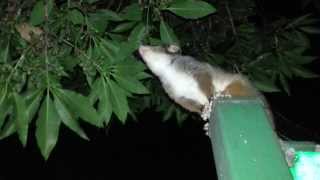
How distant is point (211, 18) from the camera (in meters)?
2.53

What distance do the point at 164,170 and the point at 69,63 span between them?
10.3 ft

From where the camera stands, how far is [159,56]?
1077 mm

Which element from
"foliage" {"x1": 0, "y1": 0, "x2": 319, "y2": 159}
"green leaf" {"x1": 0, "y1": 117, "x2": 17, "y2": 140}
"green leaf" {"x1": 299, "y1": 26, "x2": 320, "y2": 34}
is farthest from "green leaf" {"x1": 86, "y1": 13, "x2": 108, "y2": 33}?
"green leaf" {"x1": 299, "y1": 26, "x2": 320, "y2": 34}

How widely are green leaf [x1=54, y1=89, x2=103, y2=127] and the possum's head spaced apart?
31 centimetres

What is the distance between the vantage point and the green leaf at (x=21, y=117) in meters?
1.37

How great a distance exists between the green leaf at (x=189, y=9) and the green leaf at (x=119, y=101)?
269mm

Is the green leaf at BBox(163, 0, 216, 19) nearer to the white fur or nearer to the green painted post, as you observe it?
the white fur

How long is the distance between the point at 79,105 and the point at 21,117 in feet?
0.48

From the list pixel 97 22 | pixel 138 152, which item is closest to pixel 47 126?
pixel 97 22

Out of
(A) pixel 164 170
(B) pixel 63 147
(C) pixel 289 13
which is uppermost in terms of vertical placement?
(C) pixel 289 13

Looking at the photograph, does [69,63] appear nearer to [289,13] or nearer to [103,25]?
[103,25]

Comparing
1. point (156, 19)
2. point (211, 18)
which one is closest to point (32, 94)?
point (156, 19)

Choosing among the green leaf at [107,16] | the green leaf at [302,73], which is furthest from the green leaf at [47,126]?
the green leaf at [302,73]

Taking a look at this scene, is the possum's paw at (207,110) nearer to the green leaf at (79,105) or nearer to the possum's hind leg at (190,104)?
the possum's hind leg at (190,104)
